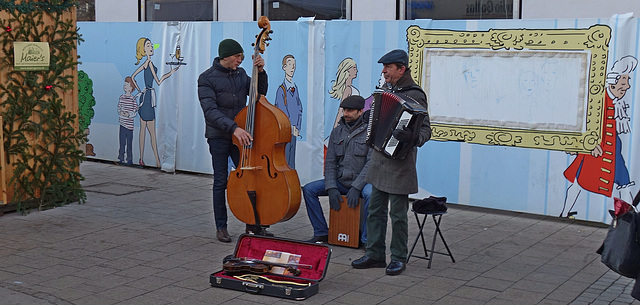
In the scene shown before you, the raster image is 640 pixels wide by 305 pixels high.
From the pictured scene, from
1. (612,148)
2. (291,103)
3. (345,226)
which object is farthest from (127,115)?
(612,148)

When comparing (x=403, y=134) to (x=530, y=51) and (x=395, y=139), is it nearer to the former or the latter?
(x=395, y=139)

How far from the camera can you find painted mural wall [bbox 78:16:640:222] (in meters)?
7.89

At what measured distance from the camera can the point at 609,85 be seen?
7859 mm

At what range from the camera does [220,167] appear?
734cm

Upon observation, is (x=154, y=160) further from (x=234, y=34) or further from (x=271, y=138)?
(x=271, y=138)

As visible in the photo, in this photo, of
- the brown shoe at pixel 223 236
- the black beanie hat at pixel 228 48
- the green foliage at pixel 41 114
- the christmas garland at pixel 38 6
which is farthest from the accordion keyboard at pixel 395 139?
the christmas garland at pixel 38 6

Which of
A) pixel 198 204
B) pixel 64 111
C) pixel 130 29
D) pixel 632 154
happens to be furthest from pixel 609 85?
pixel 130 29

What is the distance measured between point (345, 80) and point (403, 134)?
3.62 meters

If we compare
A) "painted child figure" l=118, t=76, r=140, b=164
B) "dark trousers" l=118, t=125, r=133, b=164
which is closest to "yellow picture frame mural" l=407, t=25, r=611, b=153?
"painted child figure" l=118, t=76, r=140, b=164

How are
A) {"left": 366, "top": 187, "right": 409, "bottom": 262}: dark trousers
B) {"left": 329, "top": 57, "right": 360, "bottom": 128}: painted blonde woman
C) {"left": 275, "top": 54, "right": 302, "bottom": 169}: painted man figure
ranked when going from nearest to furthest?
1. {"left": 366, "top": 187, "right": 409, "bottom": 262}: dark trousers
2. {"left": 329, "top": 57, "right": 360, "bottom": 128}: painted blonde woman
3. {"left": 275, "top": 54, "right": 302, "bottom": 169}: painted man figure

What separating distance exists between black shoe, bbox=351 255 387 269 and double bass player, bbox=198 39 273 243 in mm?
993

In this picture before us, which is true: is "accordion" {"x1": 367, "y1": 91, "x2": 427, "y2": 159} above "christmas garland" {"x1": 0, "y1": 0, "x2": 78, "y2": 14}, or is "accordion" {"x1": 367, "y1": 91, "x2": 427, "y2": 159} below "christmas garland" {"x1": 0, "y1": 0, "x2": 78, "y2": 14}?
below

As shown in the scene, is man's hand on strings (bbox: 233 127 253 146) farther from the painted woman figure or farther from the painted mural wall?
the painted woman figure

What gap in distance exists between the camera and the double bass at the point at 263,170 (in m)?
6.62
